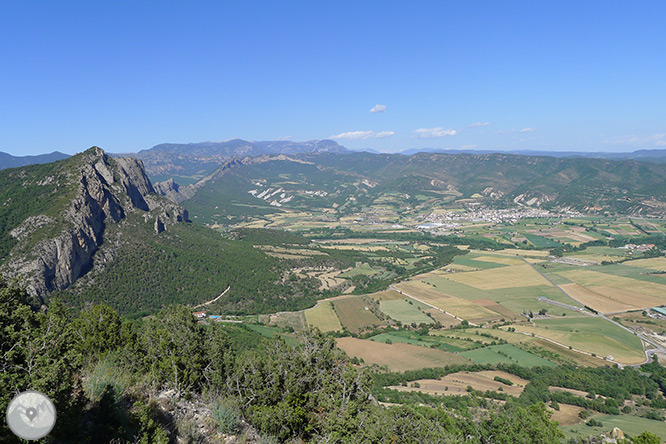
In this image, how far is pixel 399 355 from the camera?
2596 inches

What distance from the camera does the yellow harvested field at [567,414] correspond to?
44844 millimetres

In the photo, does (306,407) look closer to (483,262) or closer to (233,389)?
(233,389)

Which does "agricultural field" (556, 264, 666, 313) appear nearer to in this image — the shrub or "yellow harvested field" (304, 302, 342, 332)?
"yellow harvested field" (304, 302, 342, 332)

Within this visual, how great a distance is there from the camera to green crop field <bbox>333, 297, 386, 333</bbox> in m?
82.6

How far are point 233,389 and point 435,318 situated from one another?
71916 millimetres

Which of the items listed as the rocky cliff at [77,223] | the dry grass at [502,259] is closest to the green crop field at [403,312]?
the dry grass at [502,259]

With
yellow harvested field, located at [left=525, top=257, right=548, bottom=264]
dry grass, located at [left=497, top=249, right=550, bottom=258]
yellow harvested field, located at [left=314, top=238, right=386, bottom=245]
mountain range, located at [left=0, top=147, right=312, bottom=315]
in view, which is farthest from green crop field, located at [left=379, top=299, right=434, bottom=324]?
yellow harvested field, located at [left=314, top=238, right=386, bottom=245]

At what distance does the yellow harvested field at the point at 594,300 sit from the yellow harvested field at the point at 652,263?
36219 millimetres

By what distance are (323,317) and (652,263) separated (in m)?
117

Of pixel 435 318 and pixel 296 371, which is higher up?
pixel 296 371

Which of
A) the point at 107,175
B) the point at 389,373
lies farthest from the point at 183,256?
the point at 389,373

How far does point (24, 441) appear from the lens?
26.8ft

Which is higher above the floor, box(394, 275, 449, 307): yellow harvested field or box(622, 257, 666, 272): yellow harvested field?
box(622, 257, 666, 272): yellow harvested field

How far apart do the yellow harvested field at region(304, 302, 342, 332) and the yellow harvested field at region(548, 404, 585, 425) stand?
141 feet
